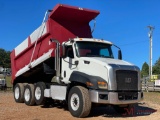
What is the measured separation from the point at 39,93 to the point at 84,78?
3728 millimetres

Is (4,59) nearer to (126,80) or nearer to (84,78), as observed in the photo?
(84,78)

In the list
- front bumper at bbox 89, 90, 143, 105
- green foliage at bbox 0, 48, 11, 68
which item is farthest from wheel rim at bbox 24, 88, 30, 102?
green foliage at bbox 0, 48, 11, 68

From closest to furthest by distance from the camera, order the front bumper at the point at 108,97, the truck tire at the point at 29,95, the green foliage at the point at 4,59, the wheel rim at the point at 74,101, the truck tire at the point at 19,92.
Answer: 1. the front bumper at the point at 108,97
2. the wheel rim at the point at 74,101
3. the truck tire at the point at 29,95
4. the truck tire at the point at 19,92
5. the green foliage at the point at 4,59

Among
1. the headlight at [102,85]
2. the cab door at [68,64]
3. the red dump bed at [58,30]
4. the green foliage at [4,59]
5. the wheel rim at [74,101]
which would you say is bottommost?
the wheel rim at [74,101]

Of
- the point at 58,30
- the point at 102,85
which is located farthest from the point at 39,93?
the point at 102,85

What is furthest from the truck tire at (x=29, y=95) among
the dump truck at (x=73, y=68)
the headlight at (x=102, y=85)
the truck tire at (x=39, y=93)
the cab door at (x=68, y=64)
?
the headlight at (x=102, y=85)

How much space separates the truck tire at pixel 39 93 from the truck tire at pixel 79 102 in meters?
2.36

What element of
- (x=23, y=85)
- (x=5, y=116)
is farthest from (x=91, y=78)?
(x=23, y=85)

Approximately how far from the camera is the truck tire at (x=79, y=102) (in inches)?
411

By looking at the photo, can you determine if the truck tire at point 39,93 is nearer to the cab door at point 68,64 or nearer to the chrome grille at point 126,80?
the cab door at point 68,64

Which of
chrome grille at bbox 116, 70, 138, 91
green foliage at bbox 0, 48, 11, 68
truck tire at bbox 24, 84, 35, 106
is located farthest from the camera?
green foliage at bbox 0, 48, 11, 68

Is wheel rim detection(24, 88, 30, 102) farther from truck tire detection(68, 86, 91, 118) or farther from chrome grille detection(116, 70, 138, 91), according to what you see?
chrome grille detection(116, 70, 138, 91)

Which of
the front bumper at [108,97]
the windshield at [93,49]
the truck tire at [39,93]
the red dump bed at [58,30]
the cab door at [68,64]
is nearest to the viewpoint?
the front bumper at [108,97]

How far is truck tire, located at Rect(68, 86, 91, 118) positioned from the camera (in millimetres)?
10430
